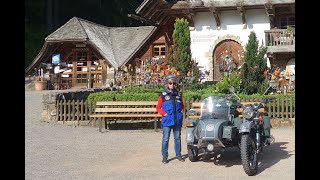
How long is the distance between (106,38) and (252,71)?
17487mm

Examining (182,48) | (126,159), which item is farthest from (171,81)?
(182,48)

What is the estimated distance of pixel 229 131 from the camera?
8.61 m

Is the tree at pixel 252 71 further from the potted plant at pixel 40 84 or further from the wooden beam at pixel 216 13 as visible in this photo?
the potted plant at pixel 40 84

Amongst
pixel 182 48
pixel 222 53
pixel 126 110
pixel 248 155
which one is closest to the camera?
pixel 248 155

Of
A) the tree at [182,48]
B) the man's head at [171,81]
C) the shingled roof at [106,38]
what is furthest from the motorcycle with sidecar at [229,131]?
the shingled roof at [106,38]

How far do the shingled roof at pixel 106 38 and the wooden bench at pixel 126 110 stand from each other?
15157 mm

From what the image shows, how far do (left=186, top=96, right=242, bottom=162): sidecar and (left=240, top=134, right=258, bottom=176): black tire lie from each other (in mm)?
425

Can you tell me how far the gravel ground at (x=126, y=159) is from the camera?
26.9 ft

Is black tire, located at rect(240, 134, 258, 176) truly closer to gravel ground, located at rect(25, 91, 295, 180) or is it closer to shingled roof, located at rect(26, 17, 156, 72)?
gravel ground, located at rect(25, 91, 295, 180)

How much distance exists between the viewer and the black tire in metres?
7.94

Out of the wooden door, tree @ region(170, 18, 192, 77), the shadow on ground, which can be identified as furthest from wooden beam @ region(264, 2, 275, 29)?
the shadow on ground

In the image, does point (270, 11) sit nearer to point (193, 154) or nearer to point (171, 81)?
point (171, 81)

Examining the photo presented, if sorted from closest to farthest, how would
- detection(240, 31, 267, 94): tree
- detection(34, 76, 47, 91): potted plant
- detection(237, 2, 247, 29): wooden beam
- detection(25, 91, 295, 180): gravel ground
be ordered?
1. detection(25, 91, 295, 180): gravel ground
2. detection(240, 31, 267, 94): tree
3. detection(237, 2, 247, 29): wooden beam
4. detection(34, 76, 47, 91): potted plant
